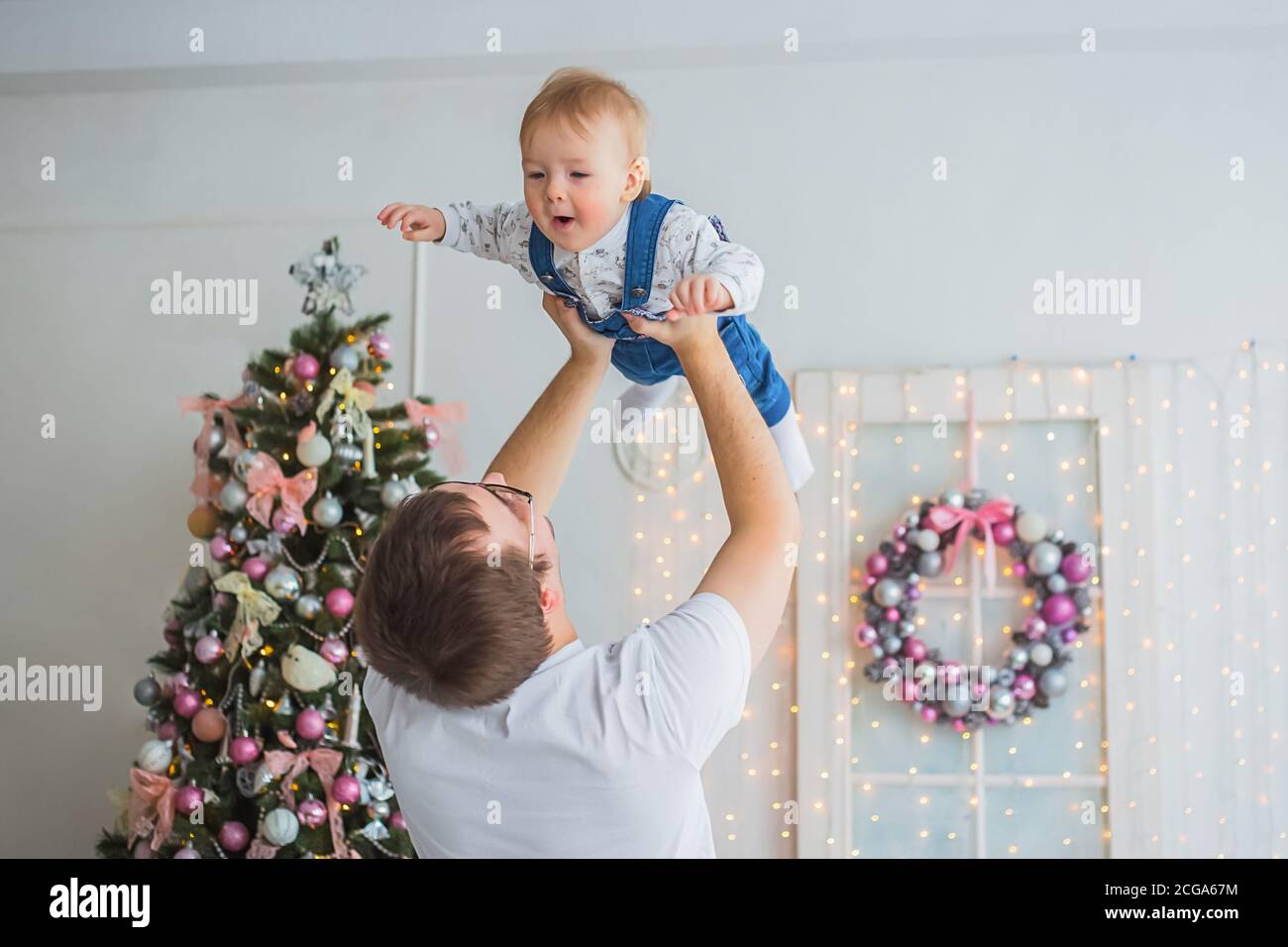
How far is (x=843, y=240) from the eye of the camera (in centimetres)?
328

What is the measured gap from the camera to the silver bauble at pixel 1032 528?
9.87ft

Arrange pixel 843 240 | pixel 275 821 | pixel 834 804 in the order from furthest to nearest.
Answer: pixel 843 240, pixel 834 804, pixel 275 821

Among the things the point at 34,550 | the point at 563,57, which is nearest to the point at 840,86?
the point at 563,57

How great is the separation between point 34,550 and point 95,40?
148cm

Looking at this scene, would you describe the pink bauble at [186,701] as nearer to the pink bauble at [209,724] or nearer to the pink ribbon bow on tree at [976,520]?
the pink bauble at [209,724]

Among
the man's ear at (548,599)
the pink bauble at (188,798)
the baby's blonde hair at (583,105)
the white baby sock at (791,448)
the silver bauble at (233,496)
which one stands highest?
the baby's blonde hair at (583,105)

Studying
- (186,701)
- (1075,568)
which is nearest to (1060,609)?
(1075,568)

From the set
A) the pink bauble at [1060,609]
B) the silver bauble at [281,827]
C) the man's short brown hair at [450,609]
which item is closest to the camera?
the man's short brown hair at [450,609]

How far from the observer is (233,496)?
8.84 feet

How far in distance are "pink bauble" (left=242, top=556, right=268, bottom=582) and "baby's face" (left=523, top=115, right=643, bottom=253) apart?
1.38 m

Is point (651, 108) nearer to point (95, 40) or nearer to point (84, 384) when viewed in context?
point (95, 40)

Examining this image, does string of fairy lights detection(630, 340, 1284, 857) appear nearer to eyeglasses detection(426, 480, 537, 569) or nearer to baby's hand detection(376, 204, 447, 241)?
baby's hand detection(376, 204, 447, 241)

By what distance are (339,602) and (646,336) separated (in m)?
1.29

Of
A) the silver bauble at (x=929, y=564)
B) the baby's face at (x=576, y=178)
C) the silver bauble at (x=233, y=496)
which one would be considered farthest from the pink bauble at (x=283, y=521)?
the silver bauble at (x=929, y=564)
